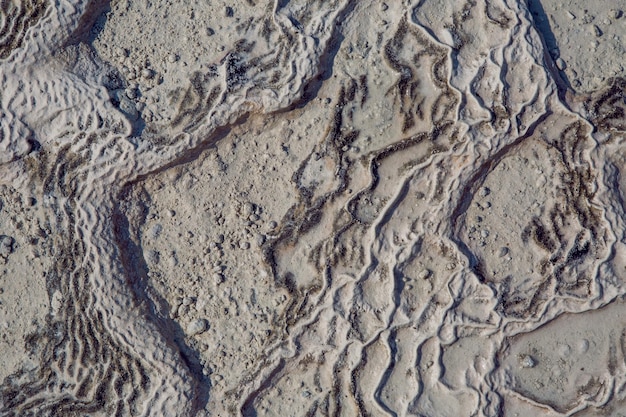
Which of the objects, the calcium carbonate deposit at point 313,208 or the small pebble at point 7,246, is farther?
the small pebble at point 7,246

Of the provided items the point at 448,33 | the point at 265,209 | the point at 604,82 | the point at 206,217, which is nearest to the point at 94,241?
the point at 206,217

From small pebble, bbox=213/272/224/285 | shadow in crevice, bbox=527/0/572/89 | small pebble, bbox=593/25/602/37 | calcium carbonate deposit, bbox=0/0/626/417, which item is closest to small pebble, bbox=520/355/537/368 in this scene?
calcium carbonate deposit, bbox=0/0/626/417

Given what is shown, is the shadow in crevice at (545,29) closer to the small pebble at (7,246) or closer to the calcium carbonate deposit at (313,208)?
the calcium carbonate deposit at (313,208)

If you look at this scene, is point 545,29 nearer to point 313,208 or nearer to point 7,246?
A: point 313,208

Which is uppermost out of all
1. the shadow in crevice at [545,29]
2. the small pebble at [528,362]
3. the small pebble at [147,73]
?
the small pebble at [147,73]

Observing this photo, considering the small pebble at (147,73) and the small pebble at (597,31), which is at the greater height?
the small pebble at (147,73)

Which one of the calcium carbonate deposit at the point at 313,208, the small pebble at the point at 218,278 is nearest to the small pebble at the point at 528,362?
the calcium carbonate deposit at the point at 313,208

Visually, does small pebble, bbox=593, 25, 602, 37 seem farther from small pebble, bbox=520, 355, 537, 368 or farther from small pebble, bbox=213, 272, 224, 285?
small pebble, bbox=213, 272, 224, 285

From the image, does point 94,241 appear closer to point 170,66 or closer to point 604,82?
point 170,66
